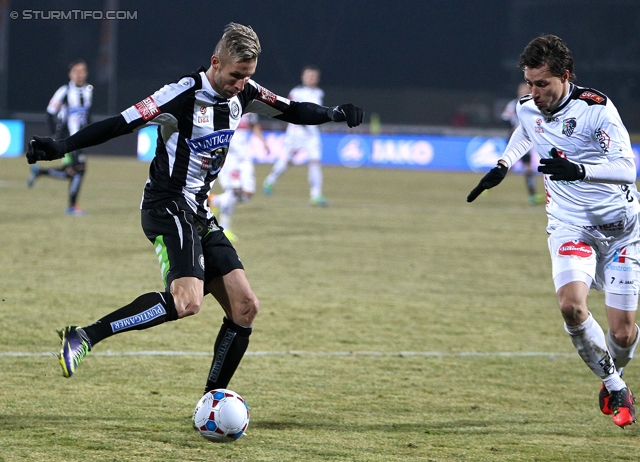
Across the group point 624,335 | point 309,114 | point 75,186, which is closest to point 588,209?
point 624,335

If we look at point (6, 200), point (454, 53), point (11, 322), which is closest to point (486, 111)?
point (454, 53)

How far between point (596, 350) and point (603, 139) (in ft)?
3.78

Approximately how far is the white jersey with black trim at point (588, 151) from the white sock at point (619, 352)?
0.75 meters

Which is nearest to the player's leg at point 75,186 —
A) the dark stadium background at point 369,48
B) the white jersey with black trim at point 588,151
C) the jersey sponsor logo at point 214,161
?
the jersey sponsor logo at point 214,161

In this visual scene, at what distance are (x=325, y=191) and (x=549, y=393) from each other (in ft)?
51.5

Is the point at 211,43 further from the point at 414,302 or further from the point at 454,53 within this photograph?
the point at 414,302

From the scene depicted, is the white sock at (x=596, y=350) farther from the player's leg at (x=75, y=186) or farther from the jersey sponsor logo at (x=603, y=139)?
the player's leg at (x=75, y=186)

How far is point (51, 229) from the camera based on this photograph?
44.1 ft

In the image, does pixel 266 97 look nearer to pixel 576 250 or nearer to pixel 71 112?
pixel 576 250

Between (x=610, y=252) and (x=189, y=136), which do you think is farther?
(x=610, y=252)

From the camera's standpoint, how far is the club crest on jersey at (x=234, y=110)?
5184 mm

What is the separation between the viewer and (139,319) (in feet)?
15.5

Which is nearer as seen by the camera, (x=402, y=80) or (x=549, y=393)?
(x=549, y=393)

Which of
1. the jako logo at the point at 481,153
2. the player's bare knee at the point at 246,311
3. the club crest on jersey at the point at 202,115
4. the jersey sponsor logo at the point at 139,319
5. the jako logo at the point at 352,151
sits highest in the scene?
the club crest on jersey at the point at 202,115
